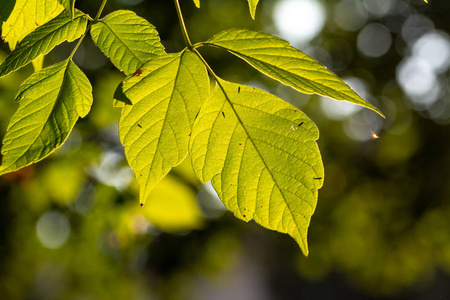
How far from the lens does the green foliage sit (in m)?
0.57

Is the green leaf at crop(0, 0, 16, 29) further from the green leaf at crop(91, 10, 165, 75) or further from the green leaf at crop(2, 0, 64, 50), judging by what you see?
the green leaf at crop(91, 10, 165, 75)

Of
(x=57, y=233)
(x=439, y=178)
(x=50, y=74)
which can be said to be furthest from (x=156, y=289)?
(x=50, y=74)

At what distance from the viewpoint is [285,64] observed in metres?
0.58

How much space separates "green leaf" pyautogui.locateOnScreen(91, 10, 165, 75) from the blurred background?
117 cm

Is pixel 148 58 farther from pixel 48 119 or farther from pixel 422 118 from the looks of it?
pixel 422 118

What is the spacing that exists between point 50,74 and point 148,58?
138mm

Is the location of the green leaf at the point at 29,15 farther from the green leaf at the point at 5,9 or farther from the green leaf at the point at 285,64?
the green leaf at the point at 285,64

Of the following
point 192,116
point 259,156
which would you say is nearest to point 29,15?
point 192,116

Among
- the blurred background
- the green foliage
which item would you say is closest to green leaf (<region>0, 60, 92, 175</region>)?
the green foliage

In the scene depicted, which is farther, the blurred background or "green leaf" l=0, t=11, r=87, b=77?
the blurred background

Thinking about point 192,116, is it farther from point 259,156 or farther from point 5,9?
point 5,9

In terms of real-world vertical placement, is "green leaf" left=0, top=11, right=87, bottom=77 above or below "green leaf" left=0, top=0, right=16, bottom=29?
below

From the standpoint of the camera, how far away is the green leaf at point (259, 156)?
23.2 inches

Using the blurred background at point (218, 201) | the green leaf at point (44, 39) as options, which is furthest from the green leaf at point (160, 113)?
the blurred background at point (218, 201)
